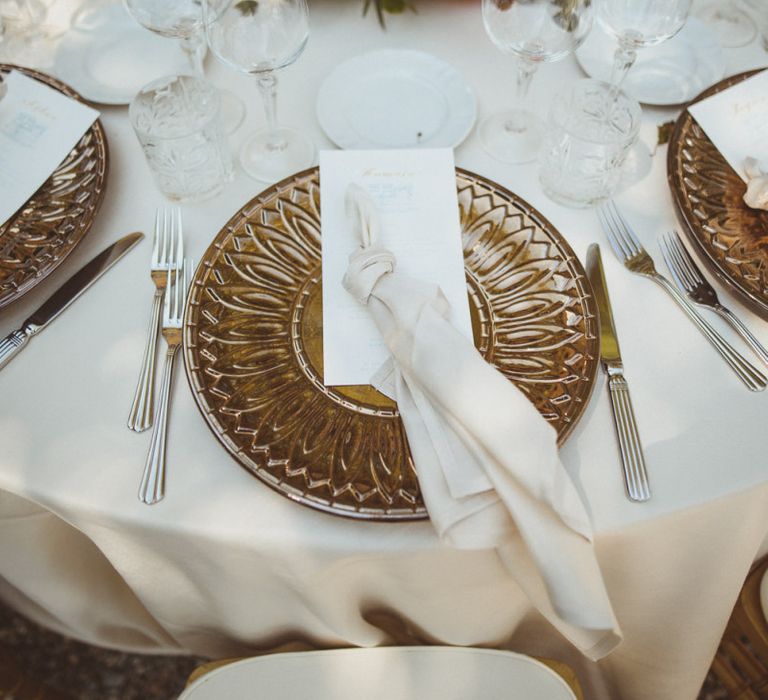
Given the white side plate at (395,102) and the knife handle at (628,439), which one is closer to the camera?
the knife handle at (628,439)

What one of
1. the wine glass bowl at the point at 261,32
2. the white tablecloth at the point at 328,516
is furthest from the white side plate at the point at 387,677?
the wine glass bowl at the point at 261,32

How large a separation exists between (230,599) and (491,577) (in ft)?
0.83

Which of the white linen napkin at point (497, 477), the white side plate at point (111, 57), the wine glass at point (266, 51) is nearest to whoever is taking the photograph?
the white linen napkin at point (497, 477)

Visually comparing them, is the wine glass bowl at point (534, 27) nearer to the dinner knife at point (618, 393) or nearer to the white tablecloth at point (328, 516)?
the white tablecloth at point (328, 516)

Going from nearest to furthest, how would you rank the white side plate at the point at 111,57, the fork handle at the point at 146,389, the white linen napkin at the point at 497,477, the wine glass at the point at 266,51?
1. the white linen napkin at the point at 497,477
2. the fork handle at the point at 146,389
3. the wine glass at the point at 266,51
4. the white side plate at the point at 111,57

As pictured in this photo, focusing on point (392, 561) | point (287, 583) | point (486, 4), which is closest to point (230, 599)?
point (287, 583)

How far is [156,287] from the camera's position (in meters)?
0.71

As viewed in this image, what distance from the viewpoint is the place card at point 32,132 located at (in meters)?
0.74

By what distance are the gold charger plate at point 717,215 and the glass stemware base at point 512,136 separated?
15 centimetres

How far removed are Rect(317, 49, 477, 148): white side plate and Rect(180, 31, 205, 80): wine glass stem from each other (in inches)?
5.9

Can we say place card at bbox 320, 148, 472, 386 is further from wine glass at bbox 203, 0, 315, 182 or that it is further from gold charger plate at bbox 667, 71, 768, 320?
gold charger plate at bbox 667, 71, 768, 320

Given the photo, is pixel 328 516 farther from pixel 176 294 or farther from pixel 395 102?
pixel 395 102

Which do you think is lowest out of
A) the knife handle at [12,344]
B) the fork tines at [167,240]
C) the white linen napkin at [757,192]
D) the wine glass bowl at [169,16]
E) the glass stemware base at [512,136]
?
the knife handle at [12,344]

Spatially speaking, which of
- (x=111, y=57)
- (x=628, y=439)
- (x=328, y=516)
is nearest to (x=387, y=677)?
(x=328, y=516)
